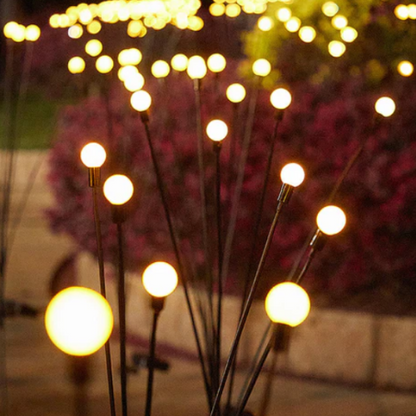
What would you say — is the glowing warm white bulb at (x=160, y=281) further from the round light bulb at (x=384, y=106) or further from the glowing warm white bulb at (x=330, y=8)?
the glowing warm white bulb at (x=330, y=8)

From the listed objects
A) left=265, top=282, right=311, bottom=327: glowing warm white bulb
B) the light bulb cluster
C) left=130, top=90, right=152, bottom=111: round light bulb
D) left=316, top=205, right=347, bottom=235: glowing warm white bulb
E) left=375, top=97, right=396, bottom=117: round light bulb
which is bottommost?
left=265, top=282, right=311, bottom=327: glowing warm white bulb

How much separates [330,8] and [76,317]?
10.6ft

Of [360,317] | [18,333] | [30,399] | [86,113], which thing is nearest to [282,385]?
[360,317]

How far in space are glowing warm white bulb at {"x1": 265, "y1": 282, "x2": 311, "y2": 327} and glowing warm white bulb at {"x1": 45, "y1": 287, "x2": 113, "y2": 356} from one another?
381 mm

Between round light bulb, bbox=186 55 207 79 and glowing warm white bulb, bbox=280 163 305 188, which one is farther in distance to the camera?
round light bulb, bbox=186 55 207 79

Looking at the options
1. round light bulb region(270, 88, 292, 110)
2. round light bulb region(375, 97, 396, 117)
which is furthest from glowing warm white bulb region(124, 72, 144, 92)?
round light bulb region(375, 97, 396, 117)

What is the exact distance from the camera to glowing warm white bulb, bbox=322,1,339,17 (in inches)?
142

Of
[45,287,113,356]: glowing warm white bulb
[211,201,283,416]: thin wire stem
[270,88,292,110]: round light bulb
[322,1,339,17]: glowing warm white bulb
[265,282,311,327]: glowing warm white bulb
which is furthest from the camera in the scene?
[322,1,339,17]: glowing warm white bulb

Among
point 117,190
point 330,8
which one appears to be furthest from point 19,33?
point 330,8

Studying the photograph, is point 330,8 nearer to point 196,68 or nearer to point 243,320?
point 196,68

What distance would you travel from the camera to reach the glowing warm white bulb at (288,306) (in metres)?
1.09

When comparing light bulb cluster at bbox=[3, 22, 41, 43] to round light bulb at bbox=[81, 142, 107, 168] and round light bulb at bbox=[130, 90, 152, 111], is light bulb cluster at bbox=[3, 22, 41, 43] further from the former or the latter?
round light bulb at bbox=[81, 142, 107, 168]

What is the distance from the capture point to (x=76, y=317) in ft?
2.64

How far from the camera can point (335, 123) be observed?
3.27 meters
